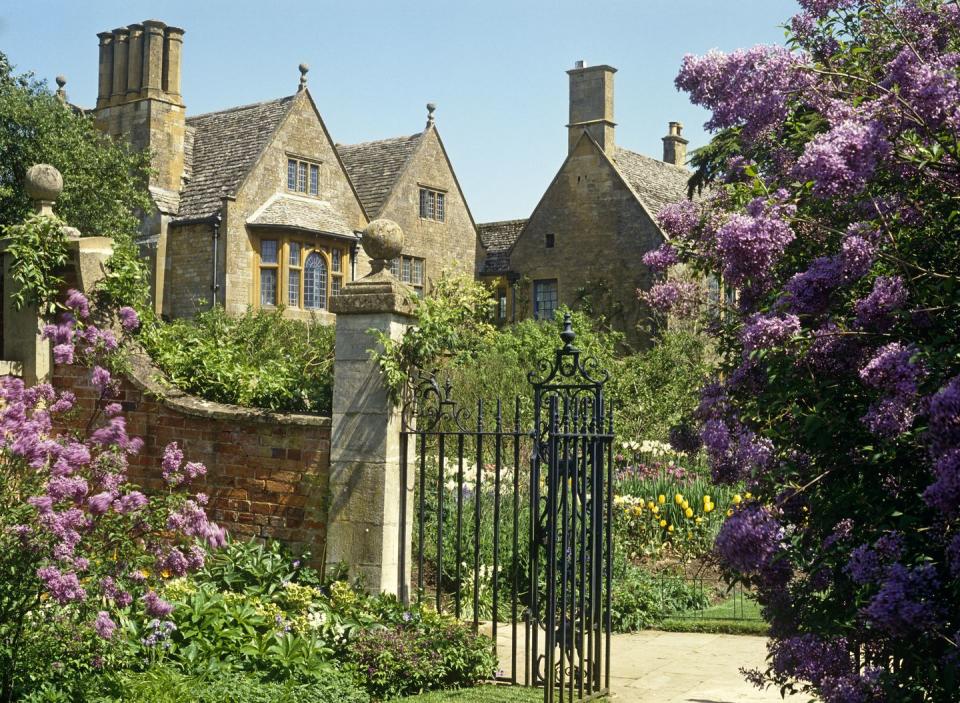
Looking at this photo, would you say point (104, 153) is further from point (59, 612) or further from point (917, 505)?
point (917, 505)

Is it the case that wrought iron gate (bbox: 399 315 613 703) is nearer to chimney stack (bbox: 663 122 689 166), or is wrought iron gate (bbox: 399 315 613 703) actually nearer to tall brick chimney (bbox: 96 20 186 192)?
tall brick chimney (bbox: 96 20 186 192)

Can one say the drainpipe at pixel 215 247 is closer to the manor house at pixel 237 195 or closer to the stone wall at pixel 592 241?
the manor house at pixel 237 195

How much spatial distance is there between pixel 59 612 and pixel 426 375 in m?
2.81

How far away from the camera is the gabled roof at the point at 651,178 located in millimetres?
29406

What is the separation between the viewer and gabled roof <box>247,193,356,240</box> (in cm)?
2800

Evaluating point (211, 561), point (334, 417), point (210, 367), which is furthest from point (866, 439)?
point (210, 367)

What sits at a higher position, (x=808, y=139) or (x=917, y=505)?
(x=808, y=139)

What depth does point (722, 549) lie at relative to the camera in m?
4.62

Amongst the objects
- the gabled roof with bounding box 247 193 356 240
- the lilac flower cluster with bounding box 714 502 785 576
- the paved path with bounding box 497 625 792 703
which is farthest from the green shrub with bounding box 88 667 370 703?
the gabled roof with bounding box 247 193 356 240

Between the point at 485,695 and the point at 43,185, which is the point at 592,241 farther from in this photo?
the point at 485,695

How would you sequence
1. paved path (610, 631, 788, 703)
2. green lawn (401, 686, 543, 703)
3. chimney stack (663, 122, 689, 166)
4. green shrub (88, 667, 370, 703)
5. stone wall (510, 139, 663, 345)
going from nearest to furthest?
green shrub (88, 667, 370, 703) < green lawn (401, 686, 543, 703) < paved path (610, 631, 788, 703) < stone wall (510, 139, 663, 345) < chimney stack (663, 122, 689, 166)

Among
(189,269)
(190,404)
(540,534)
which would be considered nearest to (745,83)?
A: (540,534)

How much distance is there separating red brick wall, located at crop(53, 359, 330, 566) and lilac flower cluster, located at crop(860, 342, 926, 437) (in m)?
4.51

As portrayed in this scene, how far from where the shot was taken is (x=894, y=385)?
3.88 metres
